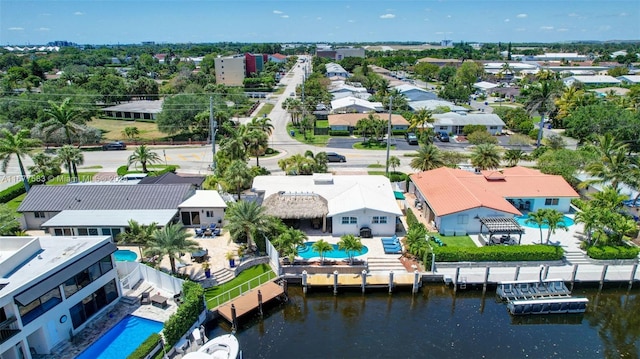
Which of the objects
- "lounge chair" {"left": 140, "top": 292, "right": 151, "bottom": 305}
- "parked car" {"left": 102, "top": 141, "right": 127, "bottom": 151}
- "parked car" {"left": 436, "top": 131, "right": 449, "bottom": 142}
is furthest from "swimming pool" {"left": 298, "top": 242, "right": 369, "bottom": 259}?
"parked car" {"left": 102, "top": 141, "right": 127, "bottom": 151}

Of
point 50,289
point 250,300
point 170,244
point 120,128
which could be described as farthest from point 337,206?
point 120,128

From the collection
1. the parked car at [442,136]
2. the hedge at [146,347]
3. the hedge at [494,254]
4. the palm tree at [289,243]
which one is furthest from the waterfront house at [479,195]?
the parked car at [442,136]

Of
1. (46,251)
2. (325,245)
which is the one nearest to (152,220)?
(46,251)

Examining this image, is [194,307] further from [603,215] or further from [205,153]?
[205,153]

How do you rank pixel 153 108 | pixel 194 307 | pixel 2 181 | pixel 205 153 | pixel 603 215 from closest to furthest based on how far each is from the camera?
pixel 194 307 → pixel 603 215 → pixel 2 181 → pixel 205 153 → pixel 153 108

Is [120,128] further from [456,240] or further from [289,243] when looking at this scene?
[456,240]

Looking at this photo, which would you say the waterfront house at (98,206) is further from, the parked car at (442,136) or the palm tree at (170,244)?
the parked car at (442,136)

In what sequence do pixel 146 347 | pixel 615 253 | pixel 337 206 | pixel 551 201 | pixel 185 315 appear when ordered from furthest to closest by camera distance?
pixel 551 201
pixel 337 206
pixel 615 253
pixel 185 315
pixel 146 347
